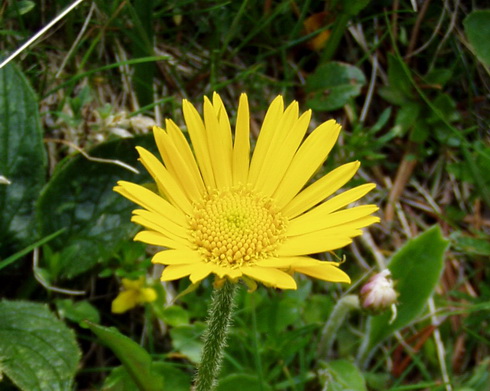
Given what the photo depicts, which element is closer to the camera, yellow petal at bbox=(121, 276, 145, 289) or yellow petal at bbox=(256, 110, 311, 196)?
yellow petal at bbox=(256, 110, 311, 196)

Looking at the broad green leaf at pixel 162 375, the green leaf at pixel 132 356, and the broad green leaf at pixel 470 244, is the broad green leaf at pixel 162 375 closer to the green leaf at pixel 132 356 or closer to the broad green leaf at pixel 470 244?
the green leaf at pixel 132 356

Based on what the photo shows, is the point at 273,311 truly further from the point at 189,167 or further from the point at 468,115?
the point at 468,115

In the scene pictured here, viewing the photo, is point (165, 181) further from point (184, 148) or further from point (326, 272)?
point (326, 272)

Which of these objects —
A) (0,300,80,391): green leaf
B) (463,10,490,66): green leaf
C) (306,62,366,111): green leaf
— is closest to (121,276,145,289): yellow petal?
(0,300,80,391): green leaf

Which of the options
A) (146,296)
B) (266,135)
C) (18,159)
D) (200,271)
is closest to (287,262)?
(200,271)

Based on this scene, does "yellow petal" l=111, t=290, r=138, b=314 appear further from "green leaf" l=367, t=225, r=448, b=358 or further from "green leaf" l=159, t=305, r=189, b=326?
"green leaf" l=367, t=225, r=448, b=358

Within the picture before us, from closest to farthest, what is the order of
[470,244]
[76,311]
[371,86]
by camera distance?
[76,311] → [470,244] → [371,86]
